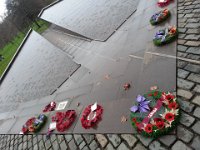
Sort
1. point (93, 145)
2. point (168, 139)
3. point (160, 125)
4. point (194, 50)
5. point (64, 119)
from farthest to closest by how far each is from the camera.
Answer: point (64, 119) < point (194, 50) < point (93, 145) < point (160, 125) < point (168, 139)

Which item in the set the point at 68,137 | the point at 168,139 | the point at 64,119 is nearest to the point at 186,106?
the point at 168,139

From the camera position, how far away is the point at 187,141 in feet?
10.6

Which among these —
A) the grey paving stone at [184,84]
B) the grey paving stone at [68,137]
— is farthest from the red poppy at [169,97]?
the grey paving stone at [68,137]

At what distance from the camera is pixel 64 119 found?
18.1 ft

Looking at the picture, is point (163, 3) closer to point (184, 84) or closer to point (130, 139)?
point (184, 84)

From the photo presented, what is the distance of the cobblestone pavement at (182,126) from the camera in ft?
11.0

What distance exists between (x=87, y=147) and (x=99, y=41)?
4.46m

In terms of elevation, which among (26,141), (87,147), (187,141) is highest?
(187,141)

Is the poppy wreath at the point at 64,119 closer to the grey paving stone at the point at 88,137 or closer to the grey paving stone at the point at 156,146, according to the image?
the grey paving stone at the point at 88,137

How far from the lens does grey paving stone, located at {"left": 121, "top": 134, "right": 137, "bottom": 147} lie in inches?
149

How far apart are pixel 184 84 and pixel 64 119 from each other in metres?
2.89

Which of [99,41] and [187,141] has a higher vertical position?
[187,141]

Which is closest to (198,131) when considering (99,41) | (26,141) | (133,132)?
(133,132)

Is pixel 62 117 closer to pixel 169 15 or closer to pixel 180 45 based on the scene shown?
pixel 180 45
